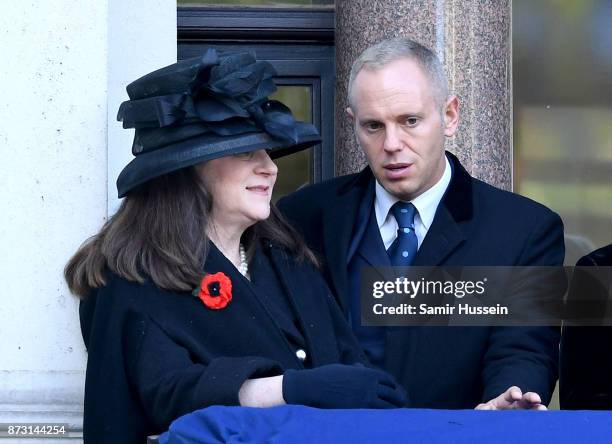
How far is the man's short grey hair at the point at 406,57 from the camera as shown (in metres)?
4.69

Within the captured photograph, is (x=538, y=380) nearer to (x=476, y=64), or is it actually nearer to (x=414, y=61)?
(x=414, y=61)

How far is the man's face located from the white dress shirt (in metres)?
0.04

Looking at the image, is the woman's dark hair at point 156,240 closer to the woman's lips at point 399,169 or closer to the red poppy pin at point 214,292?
the red poppy pin at point 214,292

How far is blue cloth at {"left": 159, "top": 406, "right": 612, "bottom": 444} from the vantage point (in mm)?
3207

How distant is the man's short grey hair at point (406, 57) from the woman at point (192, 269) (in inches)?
18.5

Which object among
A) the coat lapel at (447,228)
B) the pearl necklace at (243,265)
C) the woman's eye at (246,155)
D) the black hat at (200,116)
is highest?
the black hat at (200,116)

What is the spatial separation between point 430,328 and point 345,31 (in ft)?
4.99

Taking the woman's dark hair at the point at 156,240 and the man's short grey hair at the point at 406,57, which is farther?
the man's short grey hair at the point at 406,57

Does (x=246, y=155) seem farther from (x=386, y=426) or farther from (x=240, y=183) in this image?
(x=386, y=426)

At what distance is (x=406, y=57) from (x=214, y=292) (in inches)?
40.5

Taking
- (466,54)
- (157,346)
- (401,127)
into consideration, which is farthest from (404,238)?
(466,54)

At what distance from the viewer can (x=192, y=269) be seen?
410cm

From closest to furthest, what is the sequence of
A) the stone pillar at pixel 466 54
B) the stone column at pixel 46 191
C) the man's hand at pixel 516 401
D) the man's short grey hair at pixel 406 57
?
the man's hand at pixel 516 401 → the man's short grey hair at pixel 406 57 → the stone column at pixel 46 191 → the stone pillar at pixel 466 54

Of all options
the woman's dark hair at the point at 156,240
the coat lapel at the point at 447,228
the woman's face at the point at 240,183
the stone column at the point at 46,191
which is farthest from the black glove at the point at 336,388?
the stone column at the point at 46,191
